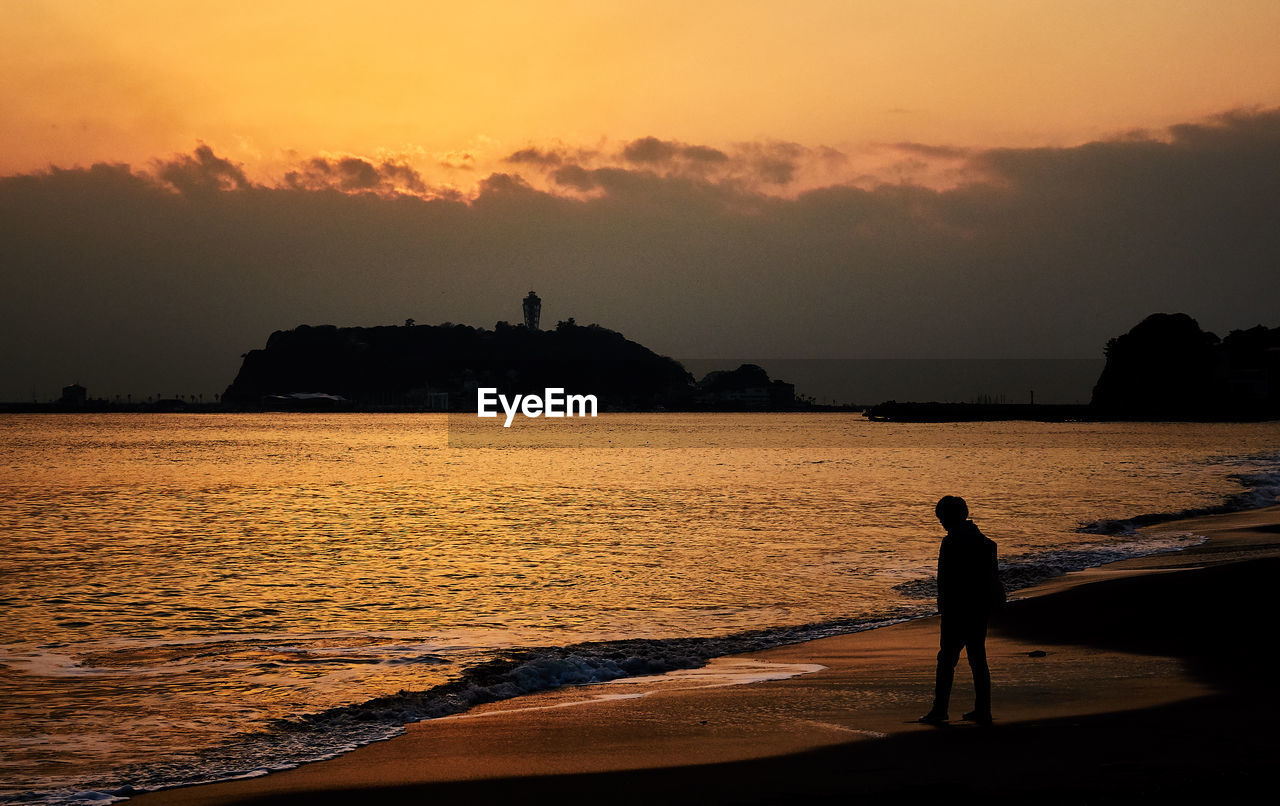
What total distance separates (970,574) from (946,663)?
101cm

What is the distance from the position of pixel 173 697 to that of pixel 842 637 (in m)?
10.3

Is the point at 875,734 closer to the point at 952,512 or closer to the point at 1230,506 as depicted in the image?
the point at 952,512

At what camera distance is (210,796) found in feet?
30.5

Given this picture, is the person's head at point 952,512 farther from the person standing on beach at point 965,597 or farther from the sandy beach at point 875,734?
the sandy beach at point 875,734

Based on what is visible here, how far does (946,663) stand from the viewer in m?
10.7

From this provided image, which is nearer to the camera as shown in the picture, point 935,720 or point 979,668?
point 979,668

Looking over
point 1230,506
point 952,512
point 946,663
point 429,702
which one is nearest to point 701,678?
point 429,702

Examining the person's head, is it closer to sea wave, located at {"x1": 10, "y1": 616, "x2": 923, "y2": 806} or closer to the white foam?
the white foam

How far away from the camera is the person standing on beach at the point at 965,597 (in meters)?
10.4

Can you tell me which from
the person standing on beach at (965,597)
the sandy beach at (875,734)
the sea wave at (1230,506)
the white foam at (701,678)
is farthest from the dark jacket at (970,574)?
the sea wave at (1230,506)

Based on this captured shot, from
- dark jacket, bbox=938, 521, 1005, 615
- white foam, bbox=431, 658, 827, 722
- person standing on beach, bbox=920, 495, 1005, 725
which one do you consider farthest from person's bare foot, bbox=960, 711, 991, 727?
white foam, bbox=431, 658, 827, 722

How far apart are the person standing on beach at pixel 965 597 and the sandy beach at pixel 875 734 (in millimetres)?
356

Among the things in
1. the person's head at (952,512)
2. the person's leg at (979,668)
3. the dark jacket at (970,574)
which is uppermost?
the person's head at (952,512)

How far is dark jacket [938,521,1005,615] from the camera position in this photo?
409 inches
